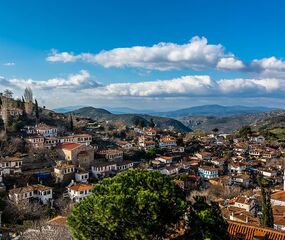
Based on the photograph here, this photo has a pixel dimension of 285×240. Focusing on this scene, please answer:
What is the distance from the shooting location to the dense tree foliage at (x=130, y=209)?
16156 mm

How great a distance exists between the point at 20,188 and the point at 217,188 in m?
26.0

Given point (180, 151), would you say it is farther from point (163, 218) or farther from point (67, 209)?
point (163, 218)

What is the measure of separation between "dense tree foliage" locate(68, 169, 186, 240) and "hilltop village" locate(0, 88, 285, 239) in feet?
17.7

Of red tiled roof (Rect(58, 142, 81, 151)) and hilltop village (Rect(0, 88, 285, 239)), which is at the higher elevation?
red tiled roof (Rect(58, 142, 81, 151))

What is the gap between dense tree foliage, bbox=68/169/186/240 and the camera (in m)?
16.2

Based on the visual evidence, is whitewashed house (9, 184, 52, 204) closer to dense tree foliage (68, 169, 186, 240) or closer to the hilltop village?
the hilltop village

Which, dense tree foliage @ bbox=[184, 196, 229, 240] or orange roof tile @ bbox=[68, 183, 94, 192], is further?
orange roof tile @ bbox=[68, 183, 94, 192]

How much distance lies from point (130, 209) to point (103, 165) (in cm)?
4113

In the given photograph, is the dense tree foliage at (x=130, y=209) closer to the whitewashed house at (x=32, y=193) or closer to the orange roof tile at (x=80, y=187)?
the whitewashed house at (x=32, y=193)

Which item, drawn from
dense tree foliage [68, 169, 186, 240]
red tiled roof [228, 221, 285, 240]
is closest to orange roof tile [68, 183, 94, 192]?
red tiled roof [228, 221, 285, 240]

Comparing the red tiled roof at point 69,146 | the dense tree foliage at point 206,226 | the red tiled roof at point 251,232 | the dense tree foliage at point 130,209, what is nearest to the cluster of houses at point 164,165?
the red tiled roof at point 69,146

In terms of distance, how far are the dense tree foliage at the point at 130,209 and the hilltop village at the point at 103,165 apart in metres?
5.39

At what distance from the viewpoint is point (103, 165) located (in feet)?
187

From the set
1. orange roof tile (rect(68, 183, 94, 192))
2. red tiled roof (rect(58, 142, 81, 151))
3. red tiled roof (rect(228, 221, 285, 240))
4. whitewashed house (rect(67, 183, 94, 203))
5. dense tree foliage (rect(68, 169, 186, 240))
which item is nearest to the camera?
dense tree foliage (rect(68, 169, 186, 240))
